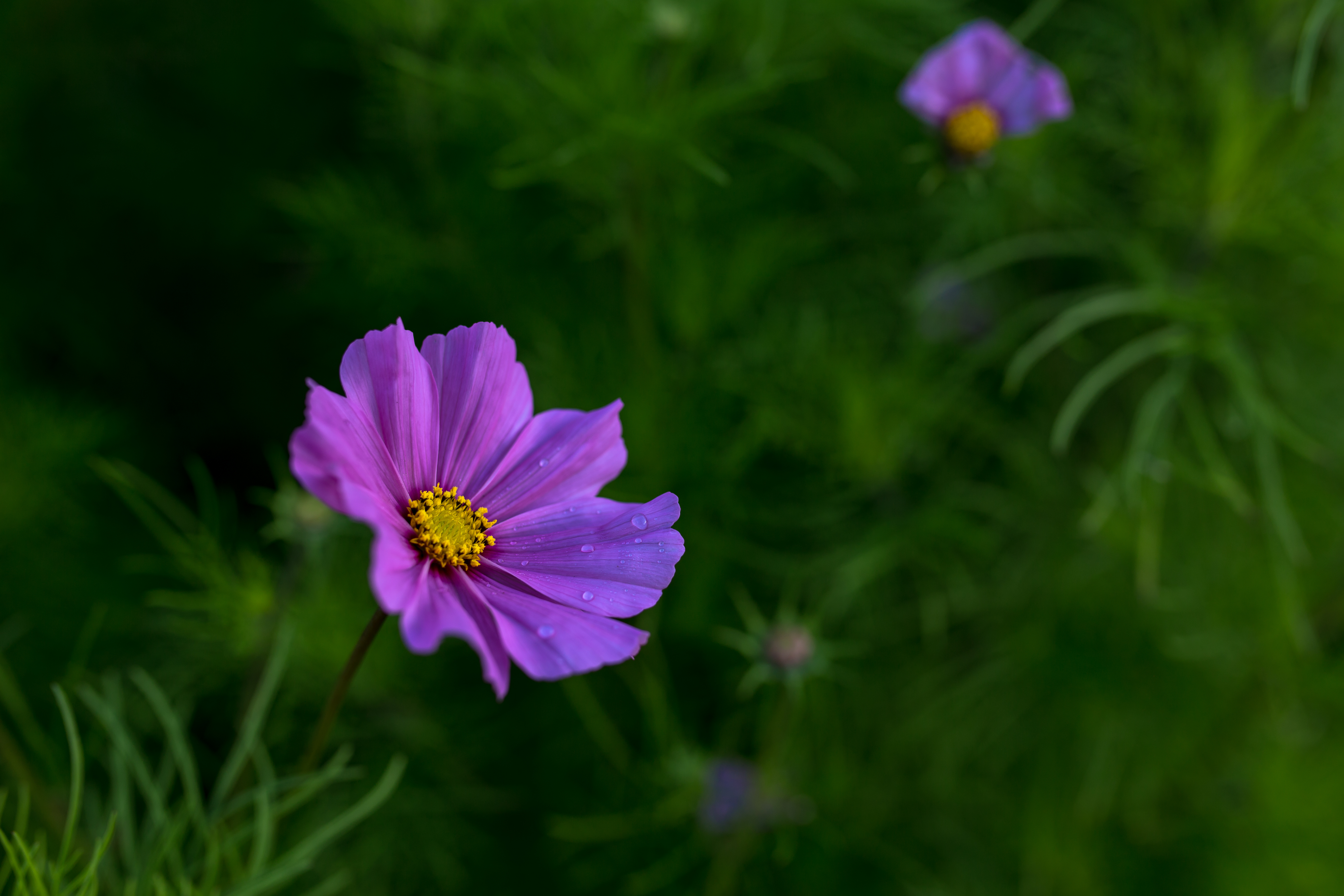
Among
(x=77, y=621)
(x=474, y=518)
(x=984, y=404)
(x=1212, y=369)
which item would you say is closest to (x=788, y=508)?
(x=984, y=404)

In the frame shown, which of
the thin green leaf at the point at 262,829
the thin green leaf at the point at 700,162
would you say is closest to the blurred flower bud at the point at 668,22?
the thin green leaf at the point at 700,162

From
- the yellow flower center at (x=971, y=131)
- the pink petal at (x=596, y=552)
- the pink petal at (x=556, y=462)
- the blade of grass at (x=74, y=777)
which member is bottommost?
the blade of grass at (x=74, y=777)

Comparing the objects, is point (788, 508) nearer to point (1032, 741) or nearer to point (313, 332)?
point (1032, 741)

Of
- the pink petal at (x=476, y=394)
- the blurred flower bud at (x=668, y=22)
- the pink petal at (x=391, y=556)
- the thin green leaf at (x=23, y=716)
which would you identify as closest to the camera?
the pink petal at (x=391, y=556)

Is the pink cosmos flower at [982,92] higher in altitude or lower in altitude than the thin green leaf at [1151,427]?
higher

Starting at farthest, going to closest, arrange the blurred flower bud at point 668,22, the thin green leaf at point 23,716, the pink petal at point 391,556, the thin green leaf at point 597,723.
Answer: the thin green leaf at point 597,723 < the blurred flower bud at point 668,22 < the thin green leaf at point 23,716 < the pink petal at point 391,556

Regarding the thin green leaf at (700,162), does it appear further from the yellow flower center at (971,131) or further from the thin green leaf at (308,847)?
the thin green leaf at (308,847)

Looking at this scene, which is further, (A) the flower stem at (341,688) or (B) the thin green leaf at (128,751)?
(B) the thin green leaf at (128,751)
